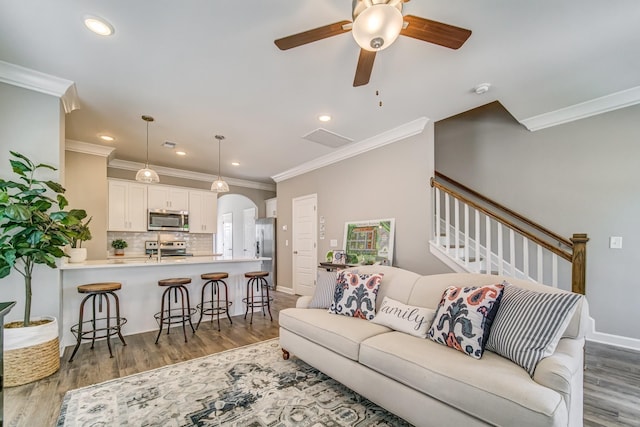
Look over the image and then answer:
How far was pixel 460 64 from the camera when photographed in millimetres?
2525

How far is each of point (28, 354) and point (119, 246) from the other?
137 inches

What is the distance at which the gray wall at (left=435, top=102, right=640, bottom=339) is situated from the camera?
308 cm

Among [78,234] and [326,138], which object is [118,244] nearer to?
[78,234]

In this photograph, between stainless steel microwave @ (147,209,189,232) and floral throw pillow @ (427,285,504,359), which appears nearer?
floral throw pillow @ (427,285,504,359)

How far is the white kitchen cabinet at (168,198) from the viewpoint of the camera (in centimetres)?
564

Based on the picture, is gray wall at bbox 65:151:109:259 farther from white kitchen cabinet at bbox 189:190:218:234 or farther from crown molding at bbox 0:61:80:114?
crown molding at bbox 0:61:80:114

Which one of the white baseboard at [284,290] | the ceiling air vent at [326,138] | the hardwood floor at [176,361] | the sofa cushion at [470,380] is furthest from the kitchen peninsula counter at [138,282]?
the sofa cushion at [470,380]

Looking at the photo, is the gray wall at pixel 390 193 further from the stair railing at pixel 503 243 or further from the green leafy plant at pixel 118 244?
the green leafy plant at pixel 118 244

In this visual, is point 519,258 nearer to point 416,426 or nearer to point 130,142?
point 416,426

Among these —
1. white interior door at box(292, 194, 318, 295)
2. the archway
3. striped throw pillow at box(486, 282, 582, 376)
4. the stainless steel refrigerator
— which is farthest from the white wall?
striped throw pillow at box(486, 282, 582, 376)

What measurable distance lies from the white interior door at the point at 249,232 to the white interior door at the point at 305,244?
2.28 meters

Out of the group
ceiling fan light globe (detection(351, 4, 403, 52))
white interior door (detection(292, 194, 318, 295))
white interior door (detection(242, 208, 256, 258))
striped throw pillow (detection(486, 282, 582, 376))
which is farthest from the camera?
white interior door (detection(242, 208, 256, 258))

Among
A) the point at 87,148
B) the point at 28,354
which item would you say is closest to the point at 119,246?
the point at 87,148

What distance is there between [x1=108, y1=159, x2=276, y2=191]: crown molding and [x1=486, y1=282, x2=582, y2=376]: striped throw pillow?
6.35 meters
